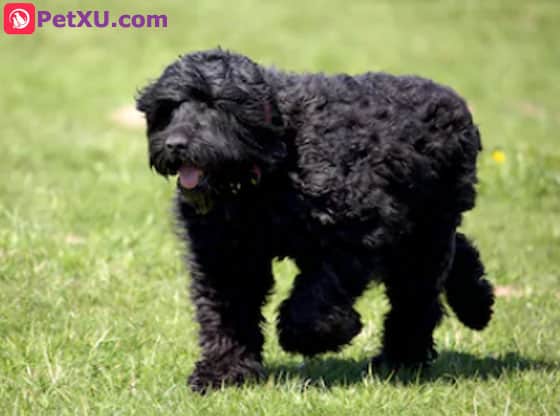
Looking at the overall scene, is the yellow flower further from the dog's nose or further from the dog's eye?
the dog's nose

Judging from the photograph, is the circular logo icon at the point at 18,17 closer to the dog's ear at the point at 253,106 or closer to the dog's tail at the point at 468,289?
the dog's tail at the point at 468,289

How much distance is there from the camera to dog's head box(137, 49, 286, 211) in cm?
566

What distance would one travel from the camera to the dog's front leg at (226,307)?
620cm

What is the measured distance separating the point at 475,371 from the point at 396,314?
0.67m

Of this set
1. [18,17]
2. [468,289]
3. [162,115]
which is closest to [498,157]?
[468,289]

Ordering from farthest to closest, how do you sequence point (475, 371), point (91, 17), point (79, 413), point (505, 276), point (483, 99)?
point (91, 17) < point (483, 99) < point (505, 276) < point (475, 371) < point (79, 413)

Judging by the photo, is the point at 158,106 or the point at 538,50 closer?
the point at 158,106

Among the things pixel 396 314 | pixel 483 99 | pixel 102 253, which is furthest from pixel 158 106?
pixel 483 99

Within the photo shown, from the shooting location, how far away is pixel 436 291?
6980 mm

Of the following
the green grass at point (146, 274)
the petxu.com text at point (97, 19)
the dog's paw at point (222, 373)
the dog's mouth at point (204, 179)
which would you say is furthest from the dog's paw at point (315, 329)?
the petxu.com text at point (97, 19)

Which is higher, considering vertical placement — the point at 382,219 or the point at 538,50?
the point at 538,50

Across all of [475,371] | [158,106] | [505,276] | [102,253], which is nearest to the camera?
[158,106]

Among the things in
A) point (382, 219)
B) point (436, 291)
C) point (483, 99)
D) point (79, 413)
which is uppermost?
point (483, 99)

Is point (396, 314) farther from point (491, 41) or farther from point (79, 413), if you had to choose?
point (491, 41)
